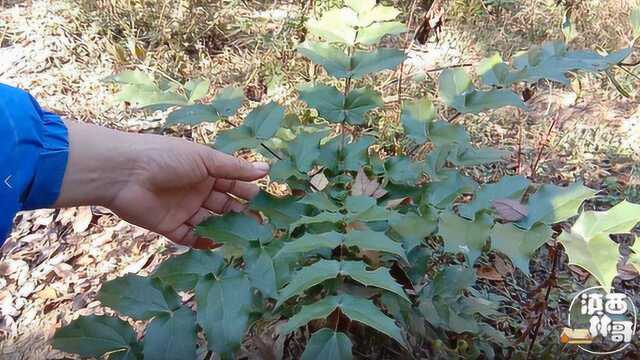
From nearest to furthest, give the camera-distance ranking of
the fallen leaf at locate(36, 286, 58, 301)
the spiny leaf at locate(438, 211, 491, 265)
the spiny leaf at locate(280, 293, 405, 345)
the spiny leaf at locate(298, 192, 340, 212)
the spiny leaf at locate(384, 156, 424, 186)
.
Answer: the spiny leaf at locate(280, 293, 405, 345) < the spiny leaf at locate(438, 211, 491, 265) < the spiny leaf at locate(298, 192, 340, 212) < the spiny leaf at locate(384, 156, 424, 186) < the fallen leaf at locate(36, 286, 58, 301)

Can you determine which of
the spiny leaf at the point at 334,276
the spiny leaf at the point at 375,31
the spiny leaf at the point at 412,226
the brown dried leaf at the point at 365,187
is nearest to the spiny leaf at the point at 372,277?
the spiny leaf at the point at 334,276

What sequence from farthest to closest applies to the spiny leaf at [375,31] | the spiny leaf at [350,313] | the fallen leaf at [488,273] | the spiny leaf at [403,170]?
the fallen leaf at [488,273] < the spiny leaf at [375,31] < the spiny leaf at [403,170] < the spiny leaf at [350,313]

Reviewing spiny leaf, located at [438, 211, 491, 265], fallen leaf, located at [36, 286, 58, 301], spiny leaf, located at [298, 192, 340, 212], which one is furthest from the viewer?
fallen leaf, located at [36, 286, 58, 301]

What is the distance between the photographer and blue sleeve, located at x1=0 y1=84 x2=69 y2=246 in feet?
3.33

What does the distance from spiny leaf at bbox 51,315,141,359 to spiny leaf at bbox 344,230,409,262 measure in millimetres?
371

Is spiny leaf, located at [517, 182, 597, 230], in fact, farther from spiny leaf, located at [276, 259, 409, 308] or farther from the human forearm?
the human forearm

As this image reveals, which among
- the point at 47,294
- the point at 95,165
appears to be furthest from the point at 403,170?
the point at 47,294

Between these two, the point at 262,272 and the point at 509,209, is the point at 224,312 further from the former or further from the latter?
the point at 509,209

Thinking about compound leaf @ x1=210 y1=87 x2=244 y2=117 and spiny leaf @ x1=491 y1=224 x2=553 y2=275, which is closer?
spiny leaf @ x1=491 y1=224 x2=553 y2=275

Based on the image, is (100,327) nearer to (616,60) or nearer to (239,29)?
(616,60)

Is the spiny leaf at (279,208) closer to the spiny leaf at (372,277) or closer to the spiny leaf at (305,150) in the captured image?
the spiny leaf at (305,150)

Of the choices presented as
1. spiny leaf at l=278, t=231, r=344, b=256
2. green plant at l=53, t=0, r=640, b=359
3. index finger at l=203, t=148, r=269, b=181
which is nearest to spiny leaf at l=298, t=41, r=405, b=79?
green plant at l=53, t=0, r=640, b=359

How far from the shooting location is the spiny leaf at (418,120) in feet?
3.96

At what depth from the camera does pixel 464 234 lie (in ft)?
2.97
